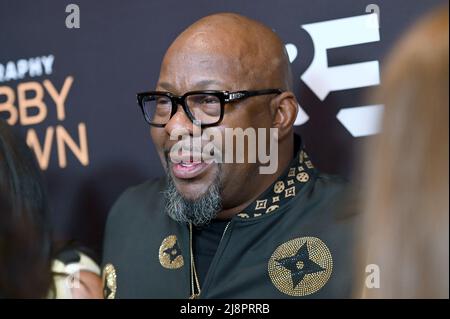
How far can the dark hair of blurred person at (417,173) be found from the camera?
0.74 m

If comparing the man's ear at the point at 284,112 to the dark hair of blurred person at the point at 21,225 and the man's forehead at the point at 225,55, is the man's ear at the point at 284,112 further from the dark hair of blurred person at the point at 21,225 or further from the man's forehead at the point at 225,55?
the dark hair of blurred person at the point at 21,225

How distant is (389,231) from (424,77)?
0.50 ft

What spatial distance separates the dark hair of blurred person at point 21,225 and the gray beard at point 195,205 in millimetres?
250

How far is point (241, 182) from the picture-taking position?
4.79ft

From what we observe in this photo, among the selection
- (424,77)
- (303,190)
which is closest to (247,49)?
(303,190)

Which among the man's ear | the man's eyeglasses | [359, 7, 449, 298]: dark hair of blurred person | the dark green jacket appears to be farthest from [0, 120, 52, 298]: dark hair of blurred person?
[359, 7, 449, 298]: dark hair of blurred person

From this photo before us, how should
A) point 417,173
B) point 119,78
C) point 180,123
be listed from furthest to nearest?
point 119,78, point 180,123, point 417,173

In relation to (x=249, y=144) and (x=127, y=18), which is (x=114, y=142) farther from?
(x=249, y=144)

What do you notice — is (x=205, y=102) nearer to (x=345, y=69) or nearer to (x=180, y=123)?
(x=180, y=123)

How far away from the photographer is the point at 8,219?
53.7 inches

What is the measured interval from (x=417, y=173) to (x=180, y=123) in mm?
714

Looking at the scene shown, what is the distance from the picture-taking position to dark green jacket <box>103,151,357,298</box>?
1.40 m

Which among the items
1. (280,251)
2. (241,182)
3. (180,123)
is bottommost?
(280,251)

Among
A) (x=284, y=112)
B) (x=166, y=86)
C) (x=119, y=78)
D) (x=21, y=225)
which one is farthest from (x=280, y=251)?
(x=119, y=78)
